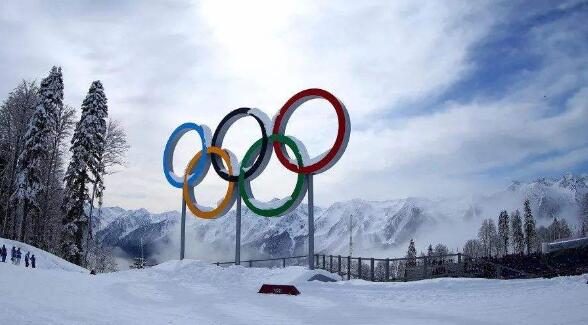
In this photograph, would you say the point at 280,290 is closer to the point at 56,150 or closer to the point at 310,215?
the point at 310,215

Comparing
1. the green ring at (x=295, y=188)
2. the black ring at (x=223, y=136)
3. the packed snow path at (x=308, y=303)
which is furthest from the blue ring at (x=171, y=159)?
the packed snow path at (x=308, y=303)

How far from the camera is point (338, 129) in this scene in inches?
846

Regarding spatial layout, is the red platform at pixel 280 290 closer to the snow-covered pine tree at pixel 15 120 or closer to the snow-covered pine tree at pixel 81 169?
the snow-covered pine tree at pixel 81 169

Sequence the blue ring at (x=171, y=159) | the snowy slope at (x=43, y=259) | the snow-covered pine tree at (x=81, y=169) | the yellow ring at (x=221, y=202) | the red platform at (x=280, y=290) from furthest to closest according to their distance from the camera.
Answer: the snow-covered pine tree at (x=81, y=169) < the snowy slope at (x=43, y=259) < the blue ring at (x=171, y=159) < the yellow ring at (x=221, y=202) < the red platform at (x=280, y=290)

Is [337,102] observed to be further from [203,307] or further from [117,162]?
[117,162]

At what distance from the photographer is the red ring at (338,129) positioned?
21.3 meters

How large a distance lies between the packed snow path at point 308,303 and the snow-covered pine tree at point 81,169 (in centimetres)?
1791

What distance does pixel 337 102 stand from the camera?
21688 millimetres

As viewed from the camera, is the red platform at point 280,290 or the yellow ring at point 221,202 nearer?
the red platform at point 280,290

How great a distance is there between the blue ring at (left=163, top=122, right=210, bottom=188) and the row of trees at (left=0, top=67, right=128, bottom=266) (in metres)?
8.67

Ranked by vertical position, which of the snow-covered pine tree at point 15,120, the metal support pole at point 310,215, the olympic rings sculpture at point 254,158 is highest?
the snow-covered pine tree at point 15,120

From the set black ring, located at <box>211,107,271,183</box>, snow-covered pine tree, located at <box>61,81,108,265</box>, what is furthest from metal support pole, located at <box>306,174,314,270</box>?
snow-covered pine tree, located at <box>61,81,108,265</box>

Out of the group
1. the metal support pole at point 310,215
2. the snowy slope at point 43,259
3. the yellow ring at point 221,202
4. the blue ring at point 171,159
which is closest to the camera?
the metal support pole at point 310,215

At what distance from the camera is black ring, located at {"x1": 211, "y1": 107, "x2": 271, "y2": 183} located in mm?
24500
